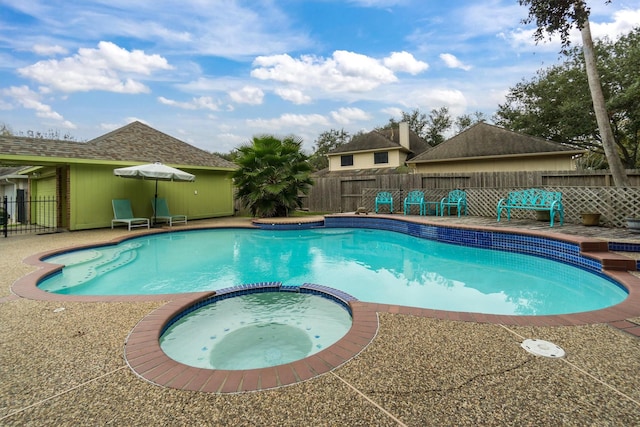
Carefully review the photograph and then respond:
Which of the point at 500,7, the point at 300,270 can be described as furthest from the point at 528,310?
the point at 500,7

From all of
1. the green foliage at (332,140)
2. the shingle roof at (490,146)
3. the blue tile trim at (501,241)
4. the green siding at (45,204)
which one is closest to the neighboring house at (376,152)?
the shingle roof at (490,146)

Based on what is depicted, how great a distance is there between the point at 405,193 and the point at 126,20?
38.6 feet

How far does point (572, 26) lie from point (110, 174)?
49.0 ft

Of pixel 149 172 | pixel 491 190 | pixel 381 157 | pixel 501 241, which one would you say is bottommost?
pixel 501 241

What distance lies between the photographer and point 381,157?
23797 mm

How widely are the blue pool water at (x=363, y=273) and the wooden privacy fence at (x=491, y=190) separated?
344 cm

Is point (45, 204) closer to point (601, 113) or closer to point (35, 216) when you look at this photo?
point (35, 216)

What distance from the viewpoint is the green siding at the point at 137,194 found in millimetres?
10641

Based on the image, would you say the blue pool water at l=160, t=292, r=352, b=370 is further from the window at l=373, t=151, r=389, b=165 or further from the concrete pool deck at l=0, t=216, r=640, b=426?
the window at l=373, t=151, r=389, b=165

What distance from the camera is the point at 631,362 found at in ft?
7.19

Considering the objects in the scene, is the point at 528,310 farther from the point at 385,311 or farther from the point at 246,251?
the point at 246,251

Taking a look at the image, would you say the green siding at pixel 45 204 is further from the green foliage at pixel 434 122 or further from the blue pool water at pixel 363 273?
the green foliage at pixel 434 122

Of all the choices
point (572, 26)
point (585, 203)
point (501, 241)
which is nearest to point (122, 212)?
point (501, 241)

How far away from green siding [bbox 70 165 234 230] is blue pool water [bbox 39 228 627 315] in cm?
292
